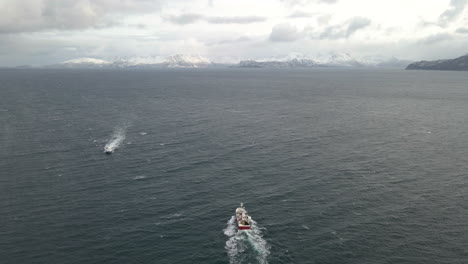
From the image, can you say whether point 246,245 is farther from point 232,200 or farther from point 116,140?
point 116,140

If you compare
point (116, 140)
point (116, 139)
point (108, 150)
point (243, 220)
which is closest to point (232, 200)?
point (243, 220)

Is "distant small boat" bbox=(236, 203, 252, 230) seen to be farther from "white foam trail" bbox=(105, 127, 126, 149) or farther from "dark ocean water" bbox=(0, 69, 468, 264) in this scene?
"white foam trail" bbox=(105, 127, 126, 149)

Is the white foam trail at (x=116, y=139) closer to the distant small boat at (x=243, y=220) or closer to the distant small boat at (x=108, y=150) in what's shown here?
the distant small boat at (x=108, y=150)

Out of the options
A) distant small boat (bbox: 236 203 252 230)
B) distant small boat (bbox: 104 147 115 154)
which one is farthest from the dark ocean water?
distant small boat (bbox: 236 203 252 230)

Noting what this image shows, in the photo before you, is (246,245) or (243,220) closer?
(246,245)

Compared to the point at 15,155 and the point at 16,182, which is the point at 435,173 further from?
the point at 15,155

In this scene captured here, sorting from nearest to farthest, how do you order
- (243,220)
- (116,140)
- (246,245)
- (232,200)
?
(246,245) < (243,220) < (232,200) < (116,140)

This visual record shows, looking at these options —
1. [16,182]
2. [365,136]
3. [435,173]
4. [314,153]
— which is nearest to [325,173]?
[314,153]
